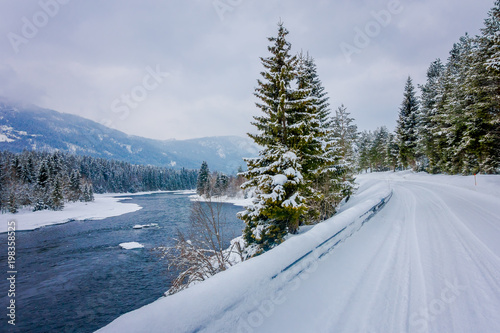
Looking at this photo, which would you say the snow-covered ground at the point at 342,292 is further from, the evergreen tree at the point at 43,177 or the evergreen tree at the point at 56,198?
the evergreen tree at the point at 43,177

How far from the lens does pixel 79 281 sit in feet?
40.5

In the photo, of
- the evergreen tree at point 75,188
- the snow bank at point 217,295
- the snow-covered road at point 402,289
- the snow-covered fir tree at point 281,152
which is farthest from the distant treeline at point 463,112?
the evergreen tree at point 75,188

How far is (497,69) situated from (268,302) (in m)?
19.9

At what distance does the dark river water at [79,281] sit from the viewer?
365 inches

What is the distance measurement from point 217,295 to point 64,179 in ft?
237

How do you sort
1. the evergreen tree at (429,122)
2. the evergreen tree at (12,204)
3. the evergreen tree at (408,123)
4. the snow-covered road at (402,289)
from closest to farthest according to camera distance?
the snow-covered road at (402,289), the evergreen tree at (429,122), the evergreen tree at (12,204), the evergreen tree at (408,123)

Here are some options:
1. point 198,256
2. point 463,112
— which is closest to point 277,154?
point 198,256

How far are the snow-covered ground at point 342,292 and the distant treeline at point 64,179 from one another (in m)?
48.7

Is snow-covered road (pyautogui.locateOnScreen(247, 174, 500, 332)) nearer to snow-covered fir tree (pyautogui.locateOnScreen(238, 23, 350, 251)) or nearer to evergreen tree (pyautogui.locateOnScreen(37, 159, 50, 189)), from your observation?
snow-covered fir tree (pyautogui.locateOnScreen(238, 23, 350, 251))

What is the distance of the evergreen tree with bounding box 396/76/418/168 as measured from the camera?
34.9 metres

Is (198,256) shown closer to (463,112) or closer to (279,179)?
(279,179)

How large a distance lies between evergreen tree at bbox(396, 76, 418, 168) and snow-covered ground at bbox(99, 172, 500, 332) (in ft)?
124

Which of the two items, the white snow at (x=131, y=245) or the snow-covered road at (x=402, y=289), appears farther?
the white snow at (x=131, y=245)

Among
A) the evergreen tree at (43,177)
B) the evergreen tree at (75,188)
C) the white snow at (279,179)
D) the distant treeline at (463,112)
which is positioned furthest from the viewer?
the evergreen tree at (75,188)
